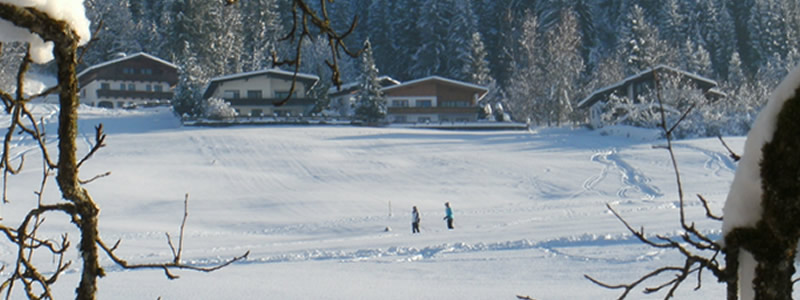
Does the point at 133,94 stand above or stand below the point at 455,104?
above

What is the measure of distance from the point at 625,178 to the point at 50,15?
110 feet

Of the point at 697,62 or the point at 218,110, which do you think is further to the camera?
the point at 697,62

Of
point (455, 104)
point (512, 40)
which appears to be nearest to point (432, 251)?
point (455, 104)

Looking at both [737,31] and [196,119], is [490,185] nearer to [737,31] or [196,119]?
[196,119]

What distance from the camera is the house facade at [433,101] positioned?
6109 centimetres

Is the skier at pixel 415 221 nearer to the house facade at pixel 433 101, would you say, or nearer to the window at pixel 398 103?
the house facade at pixel 433 101

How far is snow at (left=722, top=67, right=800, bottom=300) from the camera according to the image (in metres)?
1.75

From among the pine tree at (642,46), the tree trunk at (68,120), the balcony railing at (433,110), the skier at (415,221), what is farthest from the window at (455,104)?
the tree trunk at (68,120)

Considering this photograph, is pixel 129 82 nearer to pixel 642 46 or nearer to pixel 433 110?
pixel 433 110

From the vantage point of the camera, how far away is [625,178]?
34031mm

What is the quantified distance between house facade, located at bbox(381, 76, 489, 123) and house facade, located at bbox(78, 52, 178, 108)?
926 inches

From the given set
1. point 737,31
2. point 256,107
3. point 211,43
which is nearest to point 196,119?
point 256,107

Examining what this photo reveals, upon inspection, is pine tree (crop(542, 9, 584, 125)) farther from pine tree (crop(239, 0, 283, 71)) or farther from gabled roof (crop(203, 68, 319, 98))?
pine tree (crop(239, 0, 283, 71))

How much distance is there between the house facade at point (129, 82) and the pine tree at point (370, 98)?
78.8 ft
